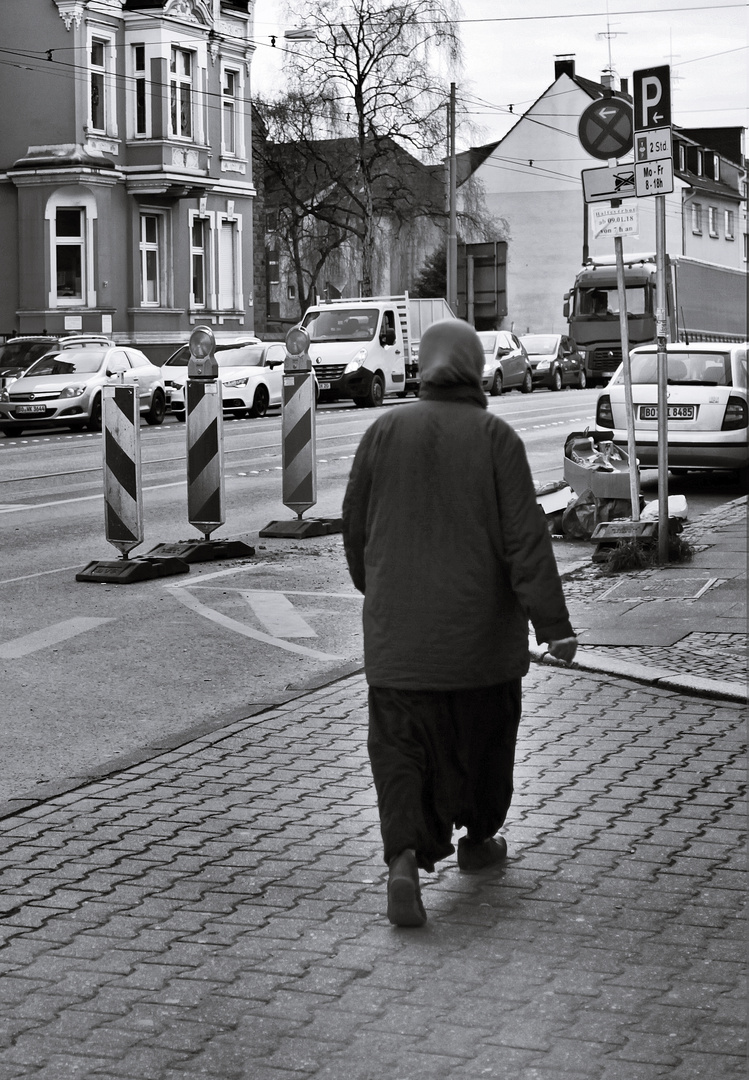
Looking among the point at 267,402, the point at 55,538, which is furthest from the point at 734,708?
the point at 267,402

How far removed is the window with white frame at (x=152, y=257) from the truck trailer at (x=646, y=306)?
37.4ft

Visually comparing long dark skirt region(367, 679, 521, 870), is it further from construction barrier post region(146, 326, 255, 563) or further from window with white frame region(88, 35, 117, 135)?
window with white frame region(88, 35, 117, 135)

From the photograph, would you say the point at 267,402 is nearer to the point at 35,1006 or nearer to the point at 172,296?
the point at 172,296

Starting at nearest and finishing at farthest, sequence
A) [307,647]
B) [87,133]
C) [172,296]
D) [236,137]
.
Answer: [307,647], [87,133], [172,296], [236,137]

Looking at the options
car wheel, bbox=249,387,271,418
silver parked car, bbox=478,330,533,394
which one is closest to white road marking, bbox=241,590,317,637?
car wheel, bbox=249,387,271,418

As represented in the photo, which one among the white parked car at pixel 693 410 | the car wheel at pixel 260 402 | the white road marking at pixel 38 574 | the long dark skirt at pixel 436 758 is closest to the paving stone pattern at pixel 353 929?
the long dark skirt at pixel 436 758

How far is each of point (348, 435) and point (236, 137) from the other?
26344mm

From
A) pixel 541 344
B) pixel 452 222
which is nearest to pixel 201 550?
pixel 541 344

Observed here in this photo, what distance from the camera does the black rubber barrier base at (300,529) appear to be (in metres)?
14.6

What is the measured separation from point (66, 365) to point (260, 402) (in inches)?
183

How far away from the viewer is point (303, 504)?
14656mm

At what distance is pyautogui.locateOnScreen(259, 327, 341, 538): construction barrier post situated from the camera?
45.9 ft

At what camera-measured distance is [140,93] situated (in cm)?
4588

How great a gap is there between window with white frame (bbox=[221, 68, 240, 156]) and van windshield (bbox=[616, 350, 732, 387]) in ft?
110
